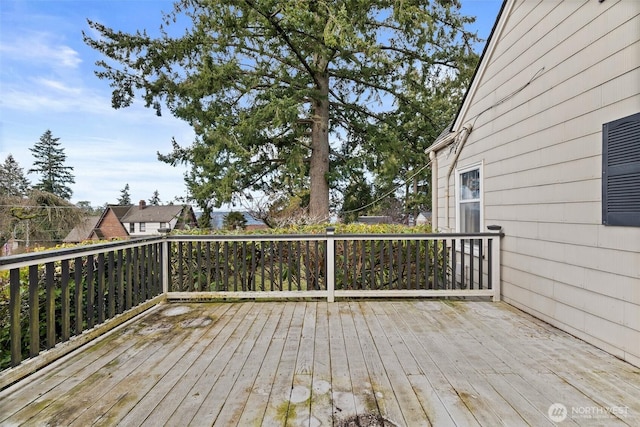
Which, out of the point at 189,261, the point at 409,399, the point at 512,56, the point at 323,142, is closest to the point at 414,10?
the point at 323,142

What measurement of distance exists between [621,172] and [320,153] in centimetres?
865

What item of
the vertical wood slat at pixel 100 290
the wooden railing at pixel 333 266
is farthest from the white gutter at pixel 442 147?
the vertical wood slat at pixel 100 290

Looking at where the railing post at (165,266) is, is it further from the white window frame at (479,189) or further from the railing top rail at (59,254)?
the white window frame at (479,189)

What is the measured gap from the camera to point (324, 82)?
10.6 metres

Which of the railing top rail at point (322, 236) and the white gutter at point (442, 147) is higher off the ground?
the white gutter at point (442, 147)

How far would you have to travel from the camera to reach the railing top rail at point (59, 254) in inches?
79.6

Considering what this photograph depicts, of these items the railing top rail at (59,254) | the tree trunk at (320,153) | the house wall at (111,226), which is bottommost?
the house wall at (111,226)

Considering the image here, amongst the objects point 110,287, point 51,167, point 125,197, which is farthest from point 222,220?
point 125,197

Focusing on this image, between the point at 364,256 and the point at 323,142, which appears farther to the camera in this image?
the point at 323,142

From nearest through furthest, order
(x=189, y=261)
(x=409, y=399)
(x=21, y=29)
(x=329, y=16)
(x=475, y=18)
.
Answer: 1. (x=409, y=399)
2. (x=21, y=29)
3. (x=189, y=261)
4. (x=329, y=16)
5. (x=475, y=18)

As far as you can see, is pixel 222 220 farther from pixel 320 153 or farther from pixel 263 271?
pixel 263 271

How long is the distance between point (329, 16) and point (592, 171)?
7.40 m

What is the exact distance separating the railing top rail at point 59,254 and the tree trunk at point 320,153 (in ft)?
23.5

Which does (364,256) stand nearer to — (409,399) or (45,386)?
(409,399)
